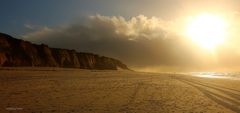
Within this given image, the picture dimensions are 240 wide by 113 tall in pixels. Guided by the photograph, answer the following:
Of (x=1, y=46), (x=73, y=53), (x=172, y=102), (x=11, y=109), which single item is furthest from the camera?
(x=73, y=53)

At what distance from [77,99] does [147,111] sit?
5624mm

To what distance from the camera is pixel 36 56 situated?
88.9 meters

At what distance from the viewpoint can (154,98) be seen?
71.9 ft

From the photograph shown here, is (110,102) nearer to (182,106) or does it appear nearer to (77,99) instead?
(77,99)

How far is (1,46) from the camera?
76750 millimetres

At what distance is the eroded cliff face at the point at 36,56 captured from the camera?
76650 millimetres

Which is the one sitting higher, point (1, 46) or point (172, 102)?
point (1, 46)

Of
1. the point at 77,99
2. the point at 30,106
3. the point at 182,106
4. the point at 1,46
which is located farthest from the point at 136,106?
the point at 1,46

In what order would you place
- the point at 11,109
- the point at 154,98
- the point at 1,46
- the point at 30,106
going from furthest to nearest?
1. the point at 1,46
2. the point at 154,98
3. the point at 30,106
4. the point at 11,109

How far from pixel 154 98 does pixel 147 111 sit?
5.29 m

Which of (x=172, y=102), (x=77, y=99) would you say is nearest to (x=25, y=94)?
(x=77, y=99)

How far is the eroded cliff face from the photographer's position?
251ft

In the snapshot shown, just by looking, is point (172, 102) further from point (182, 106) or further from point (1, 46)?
point (1, 46)

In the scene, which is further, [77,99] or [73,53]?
[73,53]
